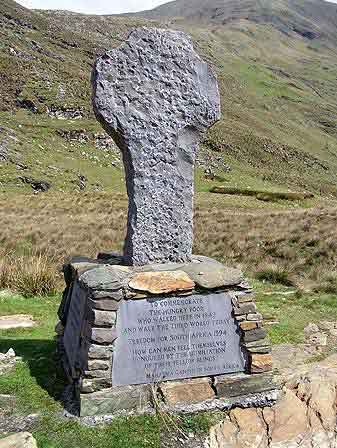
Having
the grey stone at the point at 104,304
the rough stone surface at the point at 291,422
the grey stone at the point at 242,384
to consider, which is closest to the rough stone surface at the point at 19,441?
the grey stone at the point at 104,304

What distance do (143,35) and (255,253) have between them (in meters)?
10.2

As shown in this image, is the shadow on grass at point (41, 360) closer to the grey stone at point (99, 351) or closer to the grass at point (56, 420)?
the grass at point (56, 420)

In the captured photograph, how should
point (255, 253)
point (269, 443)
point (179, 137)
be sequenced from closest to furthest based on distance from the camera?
point (269, 443) → point (179, 137) → point (255, 253)

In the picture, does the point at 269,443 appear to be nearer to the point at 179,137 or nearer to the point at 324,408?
the point at 324,408

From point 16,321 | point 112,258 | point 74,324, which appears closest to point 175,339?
point 74,324

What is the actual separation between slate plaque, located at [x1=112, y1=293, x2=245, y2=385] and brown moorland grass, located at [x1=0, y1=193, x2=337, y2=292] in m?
6.38

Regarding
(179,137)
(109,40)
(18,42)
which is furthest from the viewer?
(109,40)

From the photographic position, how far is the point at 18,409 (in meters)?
5.60

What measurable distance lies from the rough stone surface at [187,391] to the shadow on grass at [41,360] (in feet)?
3.82

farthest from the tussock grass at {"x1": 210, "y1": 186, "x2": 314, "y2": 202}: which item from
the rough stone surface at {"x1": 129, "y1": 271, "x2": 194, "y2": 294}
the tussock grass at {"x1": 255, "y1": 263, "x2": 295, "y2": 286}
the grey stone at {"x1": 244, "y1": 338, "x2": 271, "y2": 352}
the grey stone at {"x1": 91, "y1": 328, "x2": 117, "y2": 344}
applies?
the grey stone at {"x1": 91, "y1": 328, "x2": 117, "y2": 344}

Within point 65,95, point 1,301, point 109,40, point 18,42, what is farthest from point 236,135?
point 1,301

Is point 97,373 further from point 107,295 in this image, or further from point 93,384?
point 107,295

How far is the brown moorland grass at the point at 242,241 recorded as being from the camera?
1350 cm

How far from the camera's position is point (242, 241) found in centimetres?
1719
